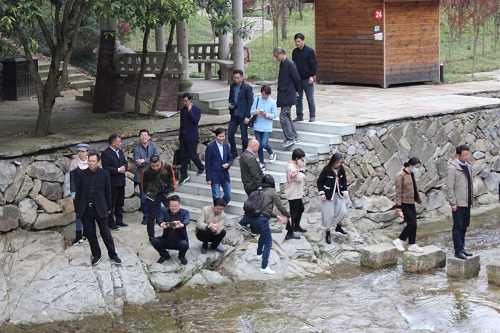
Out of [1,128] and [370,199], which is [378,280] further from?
[1,128]

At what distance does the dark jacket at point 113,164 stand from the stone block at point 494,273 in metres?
6.19

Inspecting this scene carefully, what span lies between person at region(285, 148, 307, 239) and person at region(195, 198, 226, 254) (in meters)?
1.38

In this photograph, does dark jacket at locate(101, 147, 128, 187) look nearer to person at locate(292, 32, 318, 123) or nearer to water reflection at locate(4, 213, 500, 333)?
water reflection at locate(4, 213, 500, 333)

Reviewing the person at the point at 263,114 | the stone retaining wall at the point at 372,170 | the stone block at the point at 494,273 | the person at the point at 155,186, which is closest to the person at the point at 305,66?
the stone retaining wall at the point at 372,170

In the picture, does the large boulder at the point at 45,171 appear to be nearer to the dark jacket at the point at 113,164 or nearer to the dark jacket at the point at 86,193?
the dark jacket at the point at 113,164

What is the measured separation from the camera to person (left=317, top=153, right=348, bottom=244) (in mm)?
13875

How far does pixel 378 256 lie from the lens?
13414 millimetres

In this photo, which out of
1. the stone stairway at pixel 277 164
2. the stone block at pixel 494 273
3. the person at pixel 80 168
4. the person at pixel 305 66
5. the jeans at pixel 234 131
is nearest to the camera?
the stone block at pixel 494 273

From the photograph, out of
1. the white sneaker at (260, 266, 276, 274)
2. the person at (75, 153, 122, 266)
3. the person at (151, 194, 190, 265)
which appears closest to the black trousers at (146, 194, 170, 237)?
the person at (151, 194, 190, 265)

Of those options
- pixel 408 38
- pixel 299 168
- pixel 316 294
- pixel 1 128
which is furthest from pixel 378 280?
pixel 408 38

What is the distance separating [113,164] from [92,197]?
1.73 meters

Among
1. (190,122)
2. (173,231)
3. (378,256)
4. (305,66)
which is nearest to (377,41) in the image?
(305,66)

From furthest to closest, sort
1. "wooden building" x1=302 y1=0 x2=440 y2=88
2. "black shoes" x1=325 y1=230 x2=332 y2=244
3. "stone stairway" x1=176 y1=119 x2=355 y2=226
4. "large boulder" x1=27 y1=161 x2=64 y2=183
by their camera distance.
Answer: "wooden building" x1=302 y1=0 x2=440 y2=88 < "stone stairway" x1=176 y1=119 x2=355 y2=226 < "black shoes" x1=325 y1=230 x2=332 y2=244 < "large boulder" x1=27 y1=161 x2=64 y2=183

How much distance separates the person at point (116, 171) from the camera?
13930 mm
